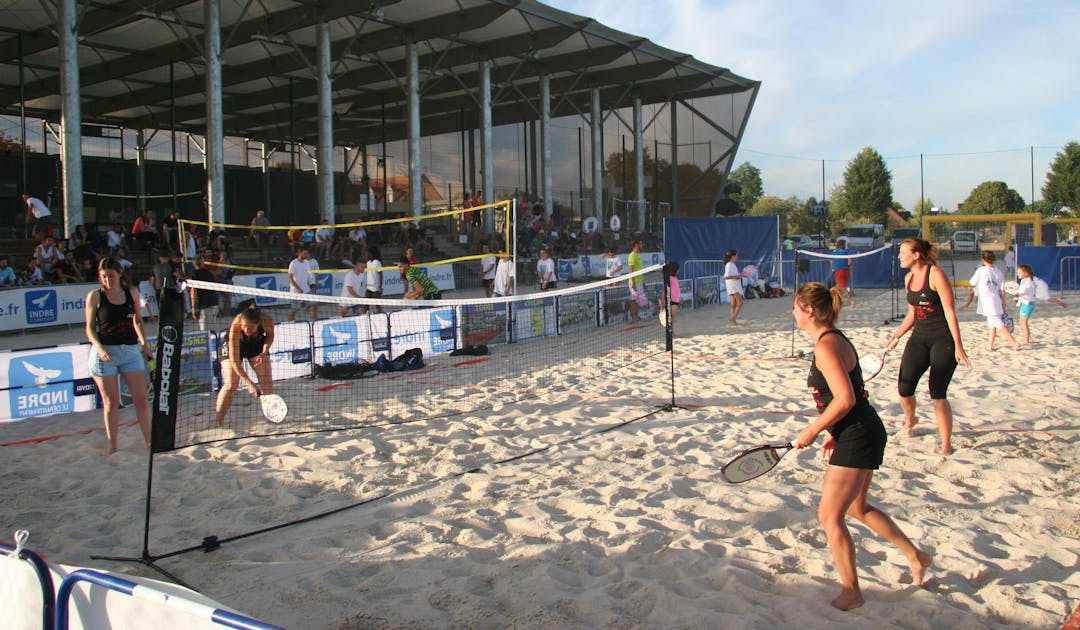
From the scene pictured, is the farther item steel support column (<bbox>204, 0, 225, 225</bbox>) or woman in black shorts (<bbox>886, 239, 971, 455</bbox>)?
steel support column (<bbox>204, 0, 225, 225</bbox>)

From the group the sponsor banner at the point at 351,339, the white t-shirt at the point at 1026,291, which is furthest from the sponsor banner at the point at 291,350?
the white t-shirt at the point at 1026,291

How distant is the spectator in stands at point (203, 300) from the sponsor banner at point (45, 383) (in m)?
1.34

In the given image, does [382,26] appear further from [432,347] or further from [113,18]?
[432,347]

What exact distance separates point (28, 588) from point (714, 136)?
3427cm

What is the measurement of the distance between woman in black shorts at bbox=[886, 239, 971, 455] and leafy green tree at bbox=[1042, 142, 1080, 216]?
5943 cm

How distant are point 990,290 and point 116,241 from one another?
1767cm

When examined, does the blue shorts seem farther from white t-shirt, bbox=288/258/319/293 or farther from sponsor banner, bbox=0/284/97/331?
sponsor banner, bbox=0/284/97/331

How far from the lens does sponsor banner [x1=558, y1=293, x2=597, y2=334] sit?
13773mm

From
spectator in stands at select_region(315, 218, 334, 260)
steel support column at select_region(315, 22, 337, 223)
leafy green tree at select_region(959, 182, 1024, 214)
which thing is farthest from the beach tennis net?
leafy green tree at select_region(959, 182, 1024, 214)

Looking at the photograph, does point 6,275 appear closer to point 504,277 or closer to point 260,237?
point 260,237

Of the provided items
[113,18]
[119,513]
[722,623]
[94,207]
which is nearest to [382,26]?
[113,18]

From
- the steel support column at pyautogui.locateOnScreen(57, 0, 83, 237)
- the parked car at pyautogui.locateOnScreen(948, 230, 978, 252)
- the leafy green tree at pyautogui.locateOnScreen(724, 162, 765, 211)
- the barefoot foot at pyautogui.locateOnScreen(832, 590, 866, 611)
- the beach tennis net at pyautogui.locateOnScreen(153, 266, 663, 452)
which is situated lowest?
the barefoot foot at pyautogui.locateOnScreen(832, 590, 866, 611)

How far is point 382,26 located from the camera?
23.4 meters

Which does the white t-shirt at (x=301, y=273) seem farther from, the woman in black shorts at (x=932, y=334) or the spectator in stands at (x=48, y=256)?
the woman in black shorts at (x=932, y=334)
